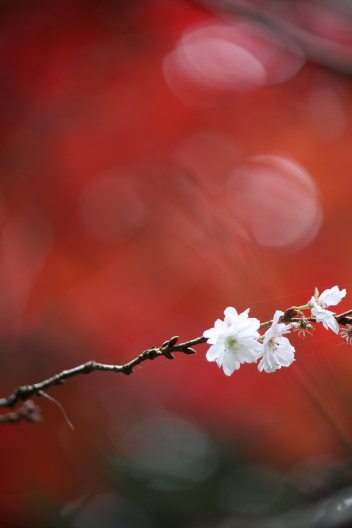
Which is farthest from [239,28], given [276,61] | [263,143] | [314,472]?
[314,472]

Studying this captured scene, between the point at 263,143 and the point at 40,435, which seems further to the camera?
the point at 263,143

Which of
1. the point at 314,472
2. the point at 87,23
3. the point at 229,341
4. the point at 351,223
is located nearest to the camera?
the point at 229,341

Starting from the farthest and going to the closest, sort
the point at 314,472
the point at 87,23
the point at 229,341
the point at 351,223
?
the point at 87,23 → the point at 351,223 → the point at 314,472 → the point at 229,341

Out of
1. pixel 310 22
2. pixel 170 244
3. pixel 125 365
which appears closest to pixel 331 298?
pixel 125 365

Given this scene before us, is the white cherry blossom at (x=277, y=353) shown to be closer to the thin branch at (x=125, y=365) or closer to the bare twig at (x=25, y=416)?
the thin branch at (x=125, y=365)

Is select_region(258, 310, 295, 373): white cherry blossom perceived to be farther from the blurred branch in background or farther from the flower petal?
the blurred branch in background

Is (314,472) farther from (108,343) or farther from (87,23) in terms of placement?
(87,23)

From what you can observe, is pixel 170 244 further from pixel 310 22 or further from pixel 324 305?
pixel 324 305

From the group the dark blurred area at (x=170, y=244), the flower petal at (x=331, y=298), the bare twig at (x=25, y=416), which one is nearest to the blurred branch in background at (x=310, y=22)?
the dark blurred area at (x=170, y=244)
